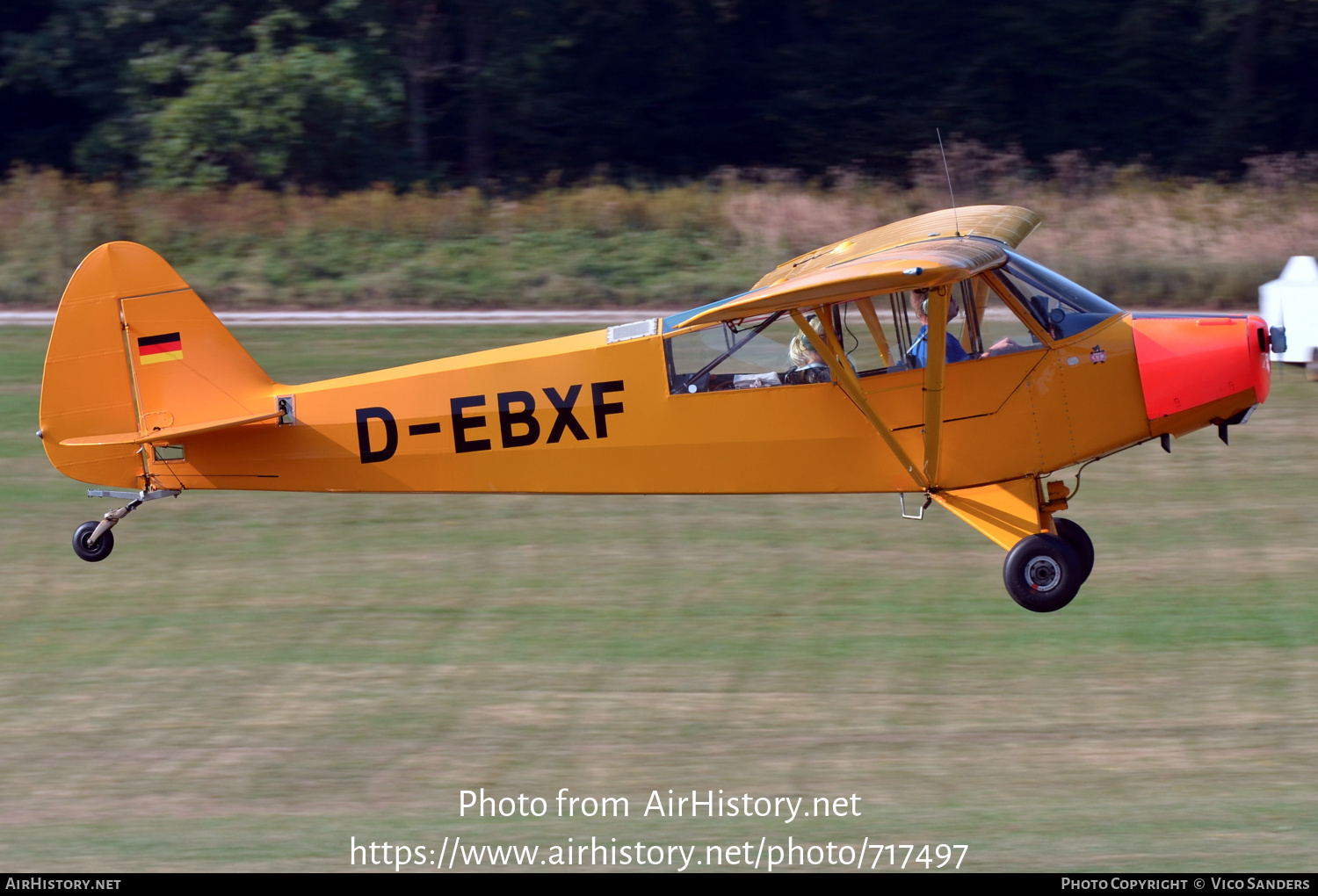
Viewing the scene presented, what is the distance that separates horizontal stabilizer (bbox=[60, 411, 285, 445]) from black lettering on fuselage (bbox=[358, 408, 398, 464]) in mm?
578

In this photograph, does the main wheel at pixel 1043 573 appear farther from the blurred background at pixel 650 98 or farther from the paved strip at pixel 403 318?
the blurred background at pixel 650 98

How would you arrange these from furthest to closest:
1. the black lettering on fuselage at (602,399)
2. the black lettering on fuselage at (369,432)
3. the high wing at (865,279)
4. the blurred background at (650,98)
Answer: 1. the blurred background at (650,98)
2. the black lettering on fuselage at (369,432)
3. the black lettering on fuselage at (602,399)
4. the high wing at (865,279)

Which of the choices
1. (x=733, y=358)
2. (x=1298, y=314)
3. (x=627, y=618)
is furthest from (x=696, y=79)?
(x=733, y=358)

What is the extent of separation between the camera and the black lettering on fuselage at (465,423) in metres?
9.84

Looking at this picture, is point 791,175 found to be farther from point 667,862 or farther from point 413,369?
point 667,862

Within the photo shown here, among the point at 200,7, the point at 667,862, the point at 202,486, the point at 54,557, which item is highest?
the point at 200,7

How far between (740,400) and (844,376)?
29.9 inches

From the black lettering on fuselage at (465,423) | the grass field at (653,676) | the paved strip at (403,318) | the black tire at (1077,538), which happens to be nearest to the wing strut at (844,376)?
the black tire at (1077,538)

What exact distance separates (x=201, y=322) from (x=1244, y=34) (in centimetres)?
3166

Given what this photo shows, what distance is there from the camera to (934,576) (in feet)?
38.2

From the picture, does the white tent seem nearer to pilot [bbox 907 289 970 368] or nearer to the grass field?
the grass field

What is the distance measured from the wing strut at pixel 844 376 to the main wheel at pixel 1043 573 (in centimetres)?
101

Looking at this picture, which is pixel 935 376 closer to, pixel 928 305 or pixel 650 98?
pixel 928 305

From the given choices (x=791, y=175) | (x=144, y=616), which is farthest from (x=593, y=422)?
(x=791, y=175)
